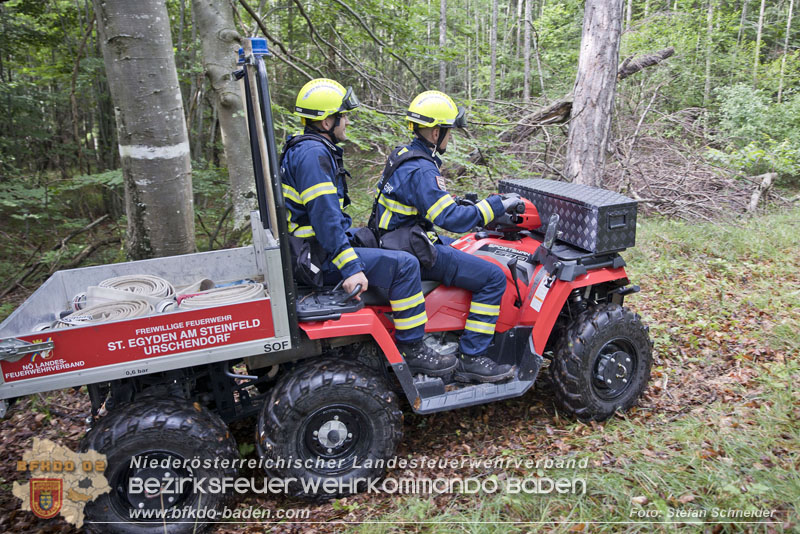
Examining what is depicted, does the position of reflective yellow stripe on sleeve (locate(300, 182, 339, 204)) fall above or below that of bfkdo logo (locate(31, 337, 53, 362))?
above

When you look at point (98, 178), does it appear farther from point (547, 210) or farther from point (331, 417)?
point (547, 210)

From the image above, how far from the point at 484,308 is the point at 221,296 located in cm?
169

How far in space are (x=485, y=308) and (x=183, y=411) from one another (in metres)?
1.95

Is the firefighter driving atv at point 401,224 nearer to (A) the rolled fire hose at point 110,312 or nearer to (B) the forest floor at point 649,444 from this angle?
(B) the forest floor at point 649,444

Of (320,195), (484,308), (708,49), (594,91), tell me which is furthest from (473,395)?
(708,49)

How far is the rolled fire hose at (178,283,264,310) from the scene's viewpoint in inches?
115

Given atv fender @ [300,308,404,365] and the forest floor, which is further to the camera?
atv fender @ [300,308,404,365]

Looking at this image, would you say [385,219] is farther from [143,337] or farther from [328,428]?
[143,337]

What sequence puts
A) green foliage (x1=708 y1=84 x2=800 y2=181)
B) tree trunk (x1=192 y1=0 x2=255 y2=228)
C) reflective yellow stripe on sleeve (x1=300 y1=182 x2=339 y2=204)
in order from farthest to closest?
green foliage (x1=708 y1=84 x2=800 y2=181)
tree trunk (x1=192 y1=0 x2=255 y2=228)
reflective yellow stripe on sleeve (x1=300 y1=182 x2=339 y2=204)

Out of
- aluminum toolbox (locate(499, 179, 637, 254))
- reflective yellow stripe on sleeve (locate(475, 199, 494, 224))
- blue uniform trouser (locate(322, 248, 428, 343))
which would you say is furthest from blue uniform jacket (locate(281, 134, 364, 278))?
aluminum toolbox (locate(499, 179, 637, 254))

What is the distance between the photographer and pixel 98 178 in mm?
6270

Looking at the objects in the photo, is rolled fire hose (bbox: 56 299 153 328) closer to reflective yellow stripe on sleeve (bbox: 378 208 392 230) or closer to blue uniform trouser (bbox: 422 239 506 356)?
reflective yellow stripe on sleeve (bbox: 378 208 392 230)

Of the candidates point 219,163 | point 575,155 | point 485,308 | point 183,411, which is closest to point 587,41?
point 575,155

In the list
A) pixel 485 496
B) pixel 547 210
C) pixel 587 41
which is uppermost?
pixel 587 41
